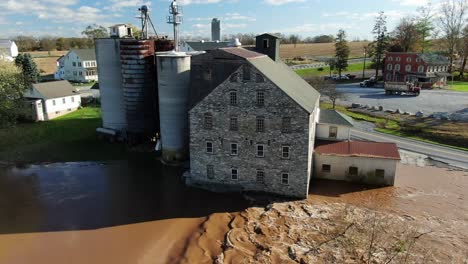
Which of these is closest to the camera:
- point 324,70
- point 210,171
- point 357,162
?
point 210,171

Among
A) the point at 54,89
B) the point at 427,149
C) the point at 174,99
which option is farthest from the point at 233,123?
the point at 54,89

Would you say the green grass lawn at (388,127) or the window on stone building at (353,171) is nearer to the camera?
the window on stone building at (353,171)

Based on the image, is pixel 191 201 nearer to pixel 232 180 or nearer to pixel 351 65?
pixel 232 180

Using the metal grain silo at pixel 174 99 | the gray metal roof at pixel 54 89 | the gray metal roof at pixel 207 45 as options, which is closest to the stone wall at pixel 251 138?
the metal grain silo at pixel 174 99

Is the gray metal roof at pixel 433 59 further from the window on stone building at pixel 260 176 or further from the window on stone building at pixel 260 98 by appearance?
the window on stone building at pixel 260 176

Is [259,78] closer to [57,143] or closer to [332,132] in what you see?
[332,132]

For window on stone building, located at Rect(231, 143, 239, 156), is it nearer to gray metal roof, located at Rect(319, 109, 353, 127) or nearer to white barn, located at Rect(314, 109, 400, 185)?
white barn, located at Rect(314, 109, 400, 185)
